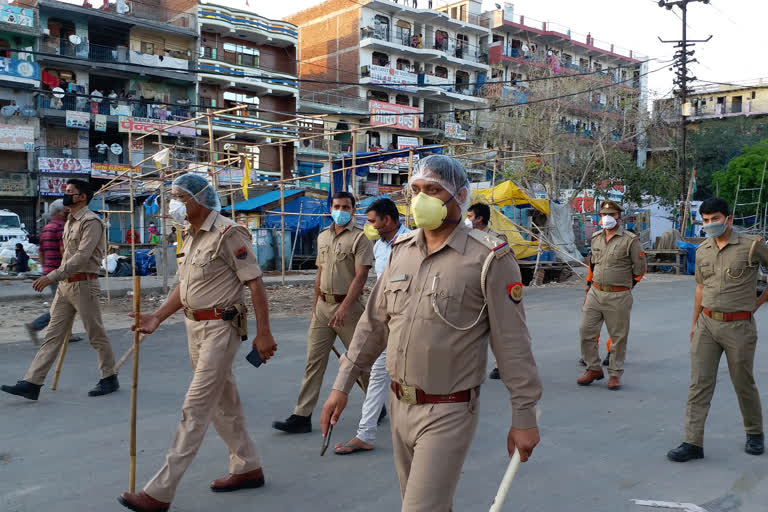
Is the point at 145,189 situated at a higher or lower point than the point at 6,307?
higher

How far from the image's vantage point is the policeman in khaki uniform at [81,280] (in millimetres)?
6238

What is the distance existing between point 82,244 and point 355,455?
3504mm

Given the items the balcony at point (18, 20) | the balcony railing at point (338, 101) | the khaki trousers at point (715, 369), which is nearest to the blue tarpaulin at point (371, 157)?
the khaki trousers at point (715, 369)

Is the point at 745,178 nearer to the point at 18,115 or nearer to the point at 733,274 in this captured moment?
the point at 733,274

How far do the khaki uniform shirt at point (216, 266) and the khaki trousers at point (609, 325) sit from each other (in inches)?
173

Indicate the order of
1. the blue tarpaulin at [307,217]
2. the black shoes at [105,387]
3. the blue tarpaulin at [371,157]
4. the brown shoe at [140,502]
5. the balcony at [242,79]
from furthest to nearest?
1. the balcony at [242,79]
2. the blue tarpaulin at [307,217]
3. the blue tarpaulin at [371,157]
4. the black shoes at [105,387]
5. the brown shoe at [140,502]

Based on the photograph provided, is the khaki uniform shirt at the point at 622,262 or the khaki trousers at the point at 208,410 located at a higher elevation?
the khaki uniform shirt at the point at 622,262

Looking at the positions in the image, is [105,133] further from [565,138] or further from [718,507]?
[718,507]

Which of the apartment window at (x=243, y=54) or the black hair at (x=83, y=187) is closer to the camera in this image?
the black hair at (x=83, y=187)

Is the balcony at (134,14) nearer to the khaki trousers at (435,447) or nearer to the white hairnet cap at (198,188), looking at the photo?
the white hairnet cap at (198,188)

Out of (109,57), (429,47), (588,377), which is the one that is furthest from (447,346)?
(429,47)

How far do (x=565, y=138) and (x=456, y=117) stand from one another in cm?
1611

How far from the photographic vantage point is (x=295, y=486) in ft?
13.5

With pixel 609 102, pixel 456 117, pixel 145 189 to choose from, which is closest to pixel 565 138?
pixel 609 102
